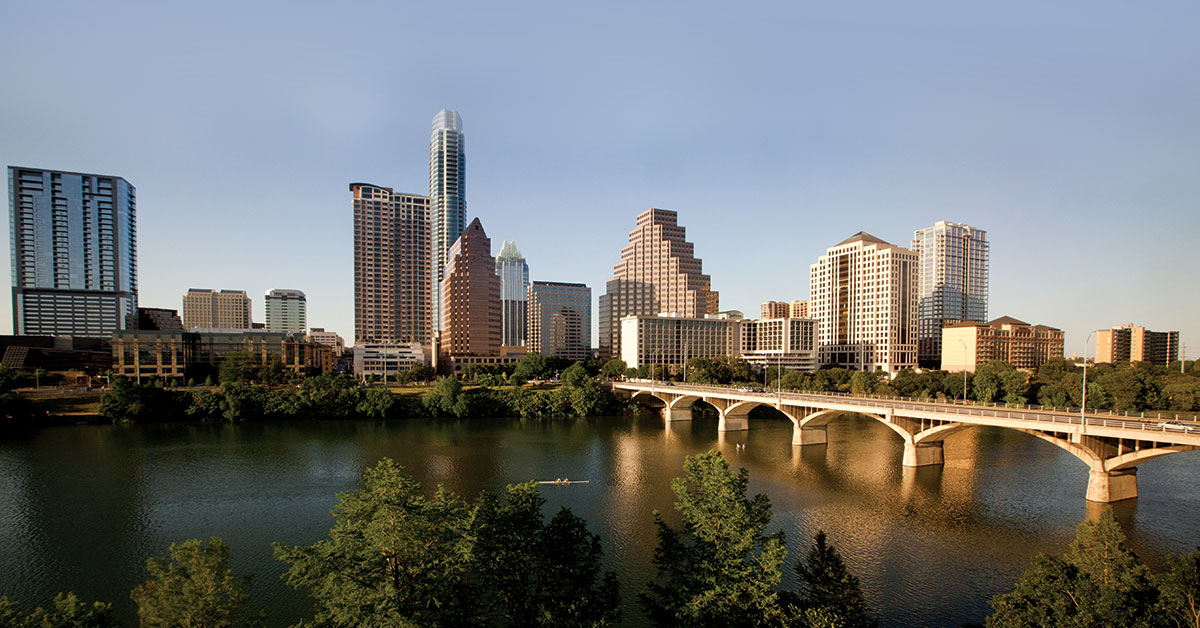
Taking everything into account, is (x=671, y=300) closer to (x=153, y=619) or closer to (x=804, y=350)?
(x=804, y=350)

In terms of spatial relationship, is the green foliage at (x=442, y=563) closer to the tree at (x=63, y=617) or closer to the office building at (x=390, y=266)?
the tree at (x=63, y=617)

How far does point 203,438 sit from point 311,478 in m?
29.9

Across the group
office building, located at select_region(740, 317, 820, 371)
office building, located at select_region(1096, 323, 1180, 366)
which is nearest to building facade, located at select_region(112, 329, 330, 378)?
office building, located at select_region(740, 317, 820, 371)

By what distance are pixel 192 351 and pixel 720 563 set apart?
127 meters

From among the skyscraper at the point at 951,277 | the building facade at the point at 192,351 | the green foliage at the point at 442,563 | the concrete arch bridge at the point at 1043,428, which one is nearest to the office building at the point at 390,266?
the building facade at the point at 192,351

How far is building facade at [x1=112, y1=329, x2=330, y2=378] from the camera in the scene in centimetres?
10288

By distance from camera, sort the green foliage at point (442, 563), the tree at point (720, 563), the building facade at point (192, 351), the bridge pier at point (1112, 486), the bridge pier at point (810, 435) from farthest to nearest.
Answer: the building facade at point (192, 351), the bridge pier at point (810, 435), the bridge pier at point (1112, 486), the tree at point (720, 563), the green foliage at point (442, 563)

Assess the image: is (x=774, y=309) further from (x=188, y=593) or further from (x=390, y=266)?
(x=188, y=593)

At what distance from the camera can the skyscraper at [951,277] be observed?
177000mm

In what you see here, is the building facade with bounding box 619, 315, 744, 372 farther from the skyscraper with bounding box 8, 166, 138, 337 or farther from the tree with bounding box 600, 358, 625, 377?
the skyscraper with bounding box 8, 166, 138, 337

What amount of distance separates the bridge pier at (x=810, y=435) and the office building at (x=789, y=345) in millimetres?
76365

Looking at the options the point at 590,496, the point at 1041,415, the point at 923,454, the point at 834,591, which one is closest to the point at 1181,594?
the point at 834,591

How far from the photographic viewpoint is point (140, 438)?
6700 centimetres

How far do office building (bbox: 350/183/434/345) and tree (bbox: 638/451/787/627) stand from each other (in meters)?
173
